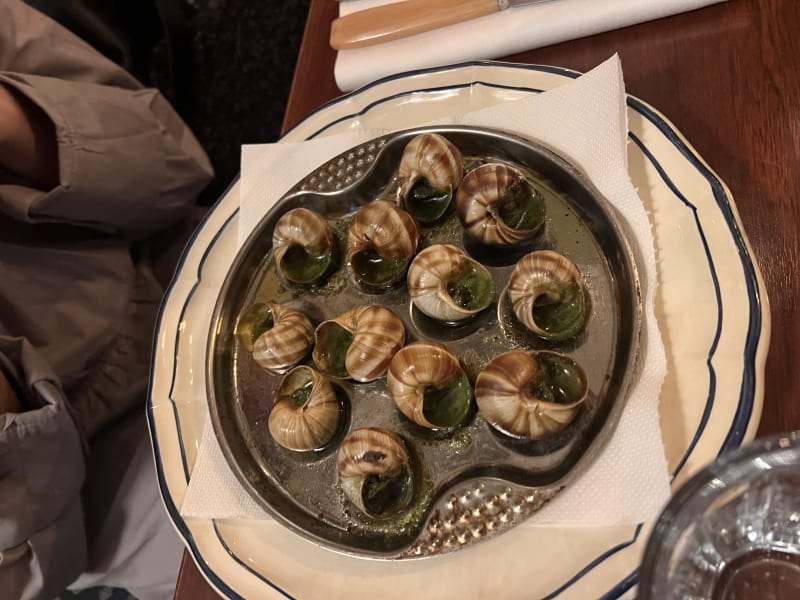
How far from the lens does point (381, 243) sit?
2.08 feet

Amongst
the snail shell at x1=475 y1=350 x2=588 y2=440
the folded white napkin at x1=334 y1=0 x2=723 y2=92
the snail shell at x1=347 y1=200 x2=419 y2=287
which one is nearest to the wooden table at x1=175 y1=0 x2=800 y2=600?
the folded white napkin at x1=334 y1=0 x2=723 y2=92

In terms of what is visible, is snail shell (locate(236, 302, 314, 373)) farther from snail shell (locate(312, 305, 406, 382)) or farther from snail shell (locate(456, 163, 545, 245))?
snail shell (locate(456, 163, 545, 245))

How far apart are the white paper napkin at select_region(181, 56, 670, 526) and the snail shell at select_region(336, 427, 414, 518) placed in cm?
11

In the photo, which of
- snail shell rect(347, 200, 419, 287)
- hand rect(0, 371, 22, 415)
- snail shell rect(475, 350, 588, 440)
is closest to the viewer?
snail shell rect(475, 350, 588, 440)

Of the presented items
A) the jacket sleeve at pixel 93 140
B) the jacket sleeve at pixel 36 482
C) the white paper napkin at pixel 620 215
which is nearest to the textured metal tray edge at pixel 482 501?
the white paper napkin at pixel 620 215

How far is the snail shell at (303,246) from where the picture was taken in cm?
67

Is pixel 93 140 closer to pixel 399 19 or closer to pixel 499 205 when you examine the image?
pixel 399 19

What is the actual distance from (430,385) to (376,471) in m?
0.09

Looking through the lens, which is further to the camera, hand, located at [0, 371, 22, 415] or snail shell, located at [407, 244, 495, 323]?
hand, located at [0, 371, 22, 415]

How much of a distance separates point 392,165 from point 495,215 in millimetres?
160

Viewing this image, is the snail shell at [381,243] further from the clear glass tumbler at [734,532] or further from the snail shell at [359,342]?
the clear glass tumbler at [734,532]

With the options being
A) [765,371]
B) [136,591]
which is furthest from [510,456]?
[136,591]

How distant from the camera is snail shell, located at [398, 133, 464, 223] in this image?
637 millimetres

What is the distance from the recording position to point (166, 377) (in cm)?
71
